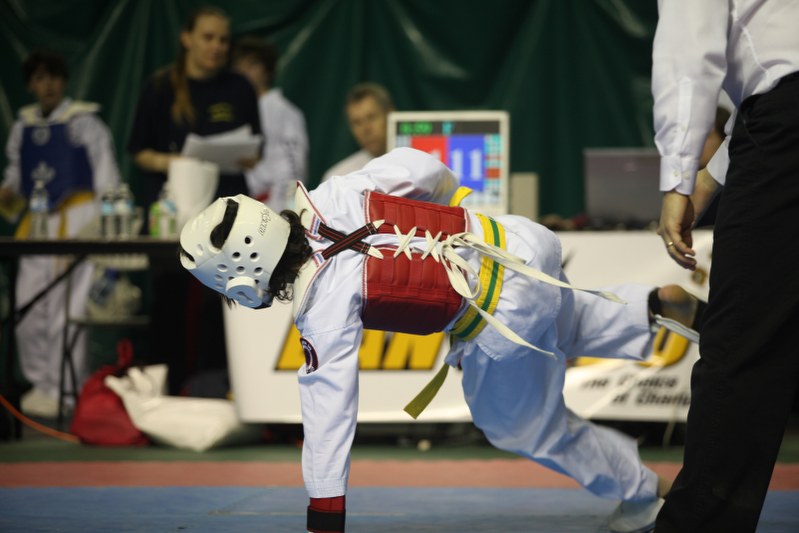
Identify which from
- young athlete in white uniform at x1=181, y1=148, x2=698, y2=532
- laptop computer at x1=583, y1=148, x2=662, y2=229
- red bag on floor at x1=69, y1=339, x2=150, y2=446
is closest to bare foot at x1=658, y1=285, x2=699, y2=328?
young athlete in white uniform at x1=181, y1=148, x2=698, y2=532

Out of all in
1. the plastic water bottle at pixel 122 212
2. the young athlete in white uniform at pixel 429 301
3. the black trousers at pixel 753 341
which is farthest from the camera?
the plastic water bottle at pixel 122 212

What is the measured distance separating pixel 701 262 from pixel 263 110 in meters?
3.14

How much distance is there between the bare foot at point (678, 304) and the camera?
2.87 meters

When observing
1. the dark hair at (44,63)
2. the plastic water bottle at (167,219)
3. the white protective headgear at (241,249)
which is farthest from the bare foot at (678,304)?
the dark hair at (44,63)

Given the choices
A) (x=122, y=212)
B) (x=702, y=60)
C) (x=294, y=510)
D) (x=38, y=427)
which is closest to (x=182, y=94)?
(x=122, y=212)

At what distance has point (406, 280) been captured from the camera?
101 inches

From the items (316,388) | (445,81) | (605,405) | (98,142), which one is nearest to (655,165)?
(605,405)

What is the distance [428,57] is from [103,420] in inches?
132

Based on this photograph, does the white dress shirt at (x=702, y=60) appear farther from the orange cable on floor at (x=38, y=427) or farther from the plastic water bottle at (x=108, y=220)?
the orange cable on floor at (x=38, y=427)

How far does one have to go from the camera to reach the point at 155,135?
5676mm

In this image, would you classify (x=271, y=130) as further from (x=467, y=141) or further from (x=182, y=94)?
(x=467, y=141)

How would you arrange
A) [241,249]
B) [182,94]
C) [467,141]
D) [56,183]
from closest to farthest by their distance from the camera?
[241,249] → [467,141] → [182,94] → [56,183]

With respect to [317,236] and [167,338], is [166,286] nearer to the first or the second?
[167,338]

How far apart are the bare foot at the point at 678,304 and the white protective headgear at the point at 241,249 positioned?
3.55 ft
